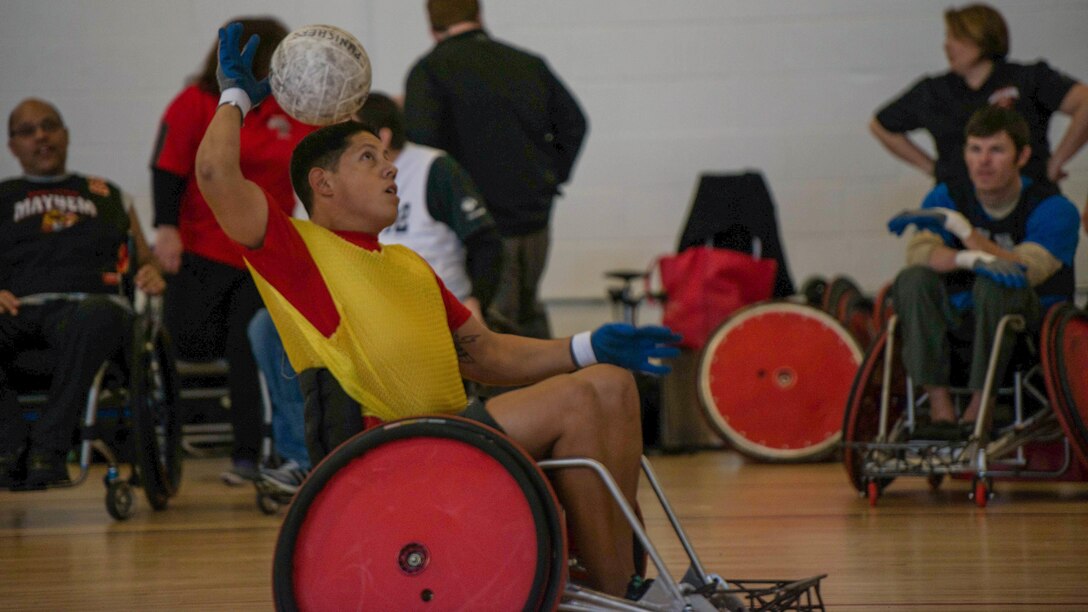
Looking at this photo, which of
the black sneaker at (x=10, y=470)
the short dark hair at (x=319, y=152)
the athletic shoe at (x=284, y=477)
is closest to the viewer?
the short dark hair at (x=319, y=152)

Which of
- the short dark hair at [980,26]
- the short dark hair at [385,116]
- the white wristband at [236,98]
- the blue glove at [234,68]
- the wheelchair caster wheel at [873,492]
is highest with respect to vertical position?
the short dark hair at [980,26]

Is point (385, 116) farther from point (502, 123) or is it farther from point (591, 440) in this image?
point (591, 440)

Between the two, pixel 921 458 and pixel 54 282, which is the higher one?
pixel 54 282

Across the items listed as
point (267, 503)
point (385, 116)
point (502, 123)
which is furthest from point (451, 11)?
point (267, 503)

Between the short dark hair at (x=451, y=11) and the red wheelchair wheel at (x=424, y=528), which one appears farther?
the short dark hair at (x=451, y=11)

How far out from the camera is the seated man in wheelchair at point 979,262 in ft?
12.3

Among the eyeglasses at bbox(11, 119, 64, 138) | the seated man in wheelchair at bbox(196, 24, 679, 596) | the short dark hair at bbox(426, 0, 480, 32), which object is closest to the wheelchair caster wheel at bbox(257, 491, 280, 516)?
the eyeglasses at bbox(11, 119, 64, 138)

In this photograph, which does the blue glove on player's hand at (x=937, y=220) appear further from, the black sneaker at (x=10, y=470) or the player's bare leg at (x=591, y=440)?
the black sneaker at (x=10, y=470)

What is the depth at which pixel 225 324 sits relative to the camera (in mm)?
4125

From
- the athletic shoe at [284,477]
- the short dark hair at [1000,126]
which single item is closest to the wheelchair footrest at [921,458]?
the short dark hair at [1000,126]

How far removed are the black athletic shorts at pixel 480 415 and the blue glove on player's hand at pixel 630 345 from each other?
0.19m

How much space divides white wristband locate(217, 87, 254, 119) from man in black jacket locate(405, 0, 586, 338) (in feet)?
8.12

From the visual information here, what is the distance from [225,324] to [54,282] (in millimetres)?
474

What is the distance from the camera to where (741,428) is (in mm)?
5164
